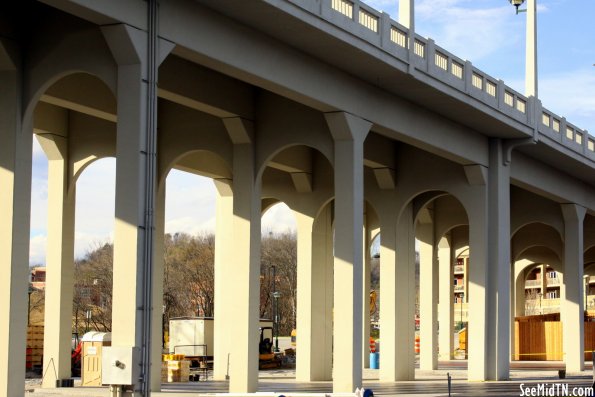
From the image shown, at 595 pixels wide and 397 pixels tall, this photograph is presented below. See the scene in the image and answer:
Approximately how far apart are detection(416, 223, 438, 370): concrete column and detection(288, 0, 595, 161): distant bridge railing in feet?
25.8

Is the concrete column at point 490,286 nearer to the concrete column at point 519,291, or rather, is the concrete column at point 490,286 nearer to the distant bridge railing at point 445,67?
the distant bridge railing at point 445,67

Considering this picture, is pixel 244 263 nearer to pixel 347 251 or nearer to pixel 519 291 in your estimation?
pixel 347 251

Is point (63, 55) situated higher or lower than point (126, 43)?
higher

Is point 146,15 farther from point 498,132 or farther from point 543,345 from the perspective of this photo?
point 543,345

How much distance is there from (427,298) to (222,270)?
13.5m

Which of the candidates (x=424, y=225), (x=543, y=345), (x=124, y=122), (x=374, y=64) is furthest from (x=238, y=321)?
(x=543, y=345)

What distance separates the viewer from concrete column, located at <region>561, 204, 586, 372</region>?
4803cm

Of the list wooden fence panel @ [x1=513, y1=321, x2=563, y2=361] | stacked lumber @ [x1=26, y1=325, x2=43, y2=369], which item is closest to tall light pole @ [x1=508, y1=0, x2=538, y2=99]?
stacked lumber @ [x1=26, y1=325, x2=43, y2=369]

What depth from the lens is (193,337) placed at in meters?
56.4

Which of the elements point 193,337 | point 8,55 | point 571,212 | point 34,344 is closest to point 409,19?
point 8,55

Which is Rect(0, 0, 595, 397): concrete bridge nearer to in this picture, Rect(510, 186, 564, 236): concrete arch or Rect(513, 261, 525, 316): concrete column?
Rect(510, 186, 564, 236): concrete arch

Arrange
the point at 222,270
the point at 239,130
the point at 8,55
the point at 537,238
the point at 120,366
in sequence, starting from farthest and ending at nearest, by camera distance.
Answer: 1. the point at 537,238
2. the point at 222,270
3. the point at 239,130
4. the point at 8,55
5. the point at 120,366

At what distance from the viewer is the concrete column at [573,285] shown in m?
48.0

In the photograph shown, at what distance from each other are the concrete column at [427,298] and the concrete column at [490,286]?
10.6 meters
